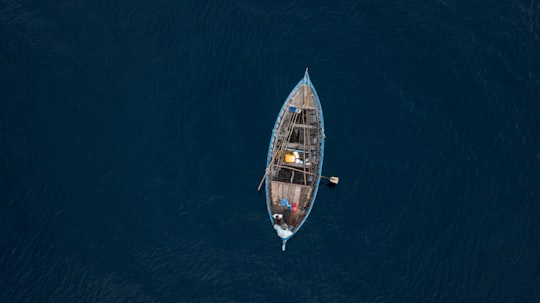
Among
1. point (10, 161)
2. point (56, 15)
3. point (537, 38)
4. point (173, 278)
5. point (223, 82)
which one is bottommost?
point (173, 278)

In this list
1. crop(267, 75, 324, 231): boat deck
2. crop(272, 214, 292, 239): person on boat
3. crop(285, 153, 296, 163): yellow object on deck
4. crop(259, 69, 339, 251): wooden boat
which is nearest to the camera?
crop(272, 214, 292, 239): person on boat

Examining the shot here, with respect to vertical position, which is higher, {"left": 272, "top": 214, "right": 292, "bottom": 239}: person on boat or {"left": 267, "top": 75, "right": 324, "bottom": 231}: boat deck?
{"left": 267, "top": 75, "right": 324, "bottom": 231}: boat deck

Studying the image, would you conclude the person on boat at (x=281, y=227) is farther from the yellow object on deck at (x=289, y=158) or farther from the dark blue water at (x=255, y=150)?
the yellow object on deck at (x=289, y=158)

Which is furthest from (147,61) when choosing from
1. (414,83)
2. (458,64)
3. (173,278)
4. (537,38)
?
(537,38)

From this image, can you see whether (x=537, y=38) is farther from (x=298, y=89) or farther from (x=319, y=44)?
(x=298, y=89)

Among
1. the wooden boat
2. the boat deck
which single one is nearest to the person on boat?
the wooden boat

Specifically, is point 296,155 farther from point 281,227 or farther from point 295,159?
point 281,227

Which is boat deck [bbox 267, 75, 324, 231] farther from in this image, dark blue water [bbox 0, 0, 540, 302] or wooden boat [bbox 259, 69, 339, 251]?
dark blue water [bbox 0, 0, 540, 302]
